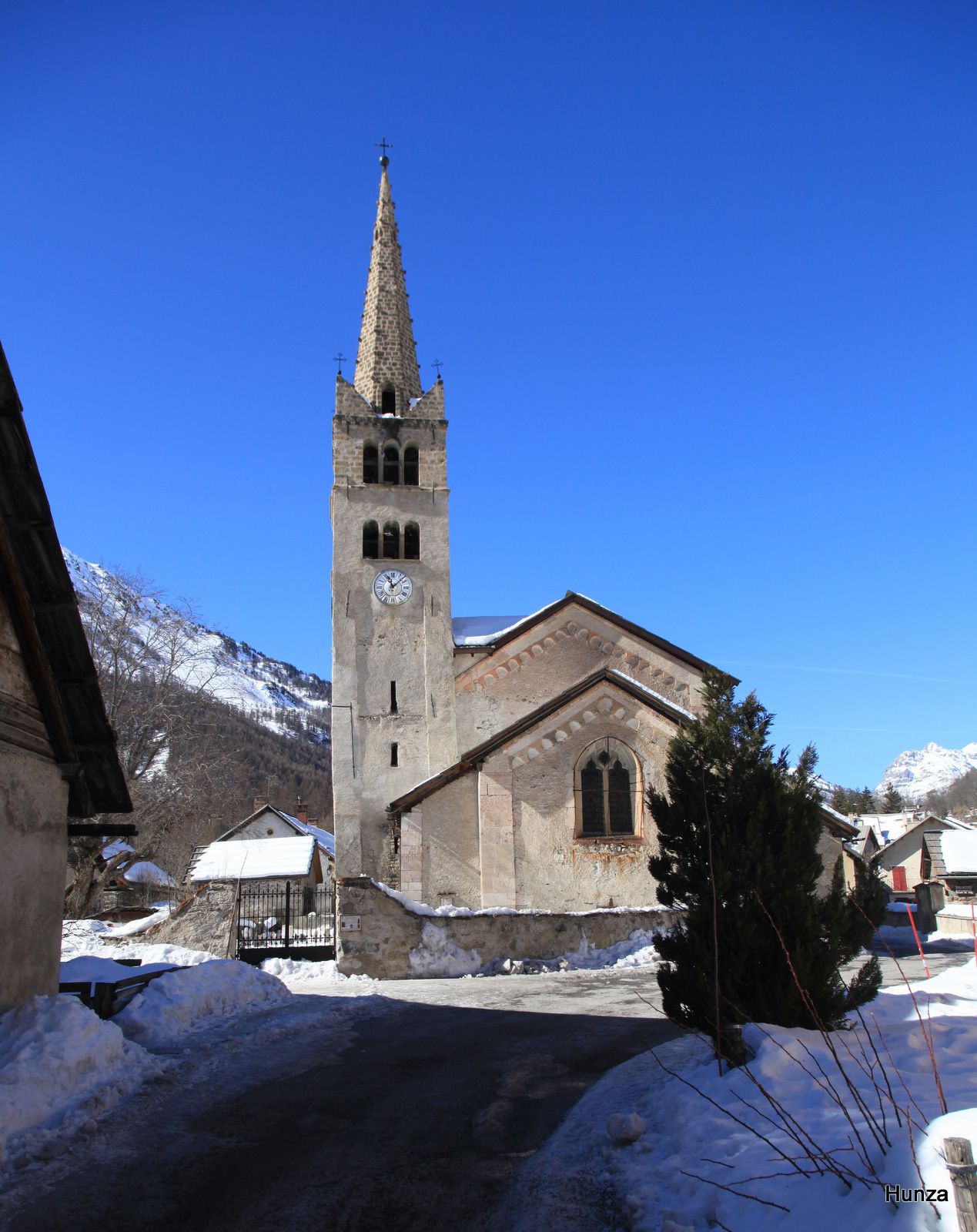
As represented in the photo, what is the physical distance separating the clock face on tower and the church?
0.05m

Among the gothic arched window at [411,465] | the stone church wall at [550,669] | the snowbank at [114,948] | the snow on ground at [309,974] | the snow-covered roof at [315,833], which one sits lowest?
the snow on ground at [309,974]

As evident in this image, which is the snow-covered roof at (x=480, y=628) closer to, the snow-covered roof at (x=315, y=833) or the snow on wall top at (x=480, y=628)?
the snow on wall top at (x=480, y=628)

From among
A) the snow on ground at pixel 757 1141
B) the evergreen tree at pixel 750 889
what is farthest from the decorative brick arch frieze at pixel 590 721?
the snow on ground at pixel 757 1141

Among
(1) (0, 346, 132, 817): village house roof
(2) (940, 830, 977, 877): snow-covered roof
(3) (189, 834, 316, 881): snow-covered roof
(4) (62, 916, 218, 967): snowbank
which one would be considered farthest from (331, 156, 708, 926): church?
(2) (940, 830, 977, 877): snow-covered roof

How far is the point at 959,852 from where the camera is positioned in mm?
39312

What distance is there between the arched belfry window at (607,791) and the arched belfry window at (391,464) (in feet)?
42.6

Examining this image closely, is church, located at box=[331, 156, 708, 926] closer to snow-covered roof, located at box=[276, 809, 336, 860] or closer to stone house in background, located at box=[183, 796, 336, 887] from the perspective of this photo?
stone house in background, located at box=[183, 796, 336, 887]

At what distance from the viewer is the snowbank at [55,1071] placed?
7.22 metres

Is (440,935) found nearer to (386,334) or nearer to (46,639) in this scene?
(46,639)

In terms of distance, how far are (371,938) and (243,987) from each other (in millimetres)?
5190

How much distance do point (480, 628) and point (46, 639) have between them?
22.9 m

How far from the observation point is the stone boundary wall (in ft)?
64.3

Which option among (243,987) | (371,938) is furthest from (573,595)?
(243,987)

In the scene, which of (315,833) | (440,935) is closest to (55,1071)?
(440,935)
